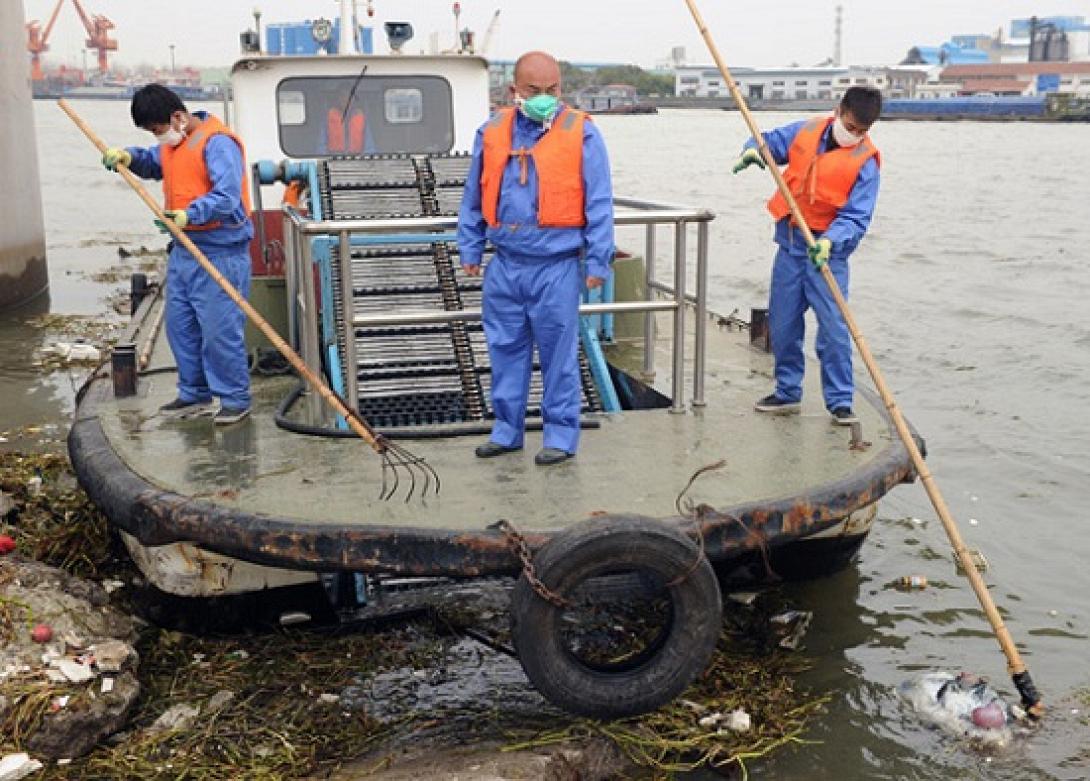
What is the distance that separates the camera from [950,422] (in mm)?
8992

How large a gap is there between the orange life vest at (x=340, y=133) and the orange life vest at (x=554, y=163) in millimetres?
3557

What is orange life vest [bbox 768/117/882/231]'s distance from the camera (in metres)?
4.88

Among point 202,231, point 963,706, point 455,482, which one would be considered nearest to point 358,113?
point 202,231

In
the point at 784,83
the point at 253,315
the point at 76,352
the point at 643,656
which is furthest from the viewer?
the point at 784,83

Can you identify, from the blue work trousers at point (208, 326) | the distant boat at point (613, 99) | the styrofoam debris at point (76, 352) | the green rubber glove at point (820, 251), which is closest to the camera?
the green rubber glove at point (820, 251)

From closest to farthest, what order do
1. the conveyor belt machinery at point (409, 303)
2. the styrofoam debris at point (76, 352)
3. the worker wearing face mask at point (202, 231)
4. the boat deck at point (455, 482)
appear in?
the boat deck at point (455, 482) → the worker wearing face mask at point (202, 231) → the conveyor belt machinery at point (409, 303) → the styrofoam debris at point (76, 352)

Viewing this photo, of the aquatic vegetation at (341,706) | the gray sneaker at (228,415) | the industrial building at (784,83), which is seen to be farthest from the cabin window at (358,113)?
the industrial building at (784,83)

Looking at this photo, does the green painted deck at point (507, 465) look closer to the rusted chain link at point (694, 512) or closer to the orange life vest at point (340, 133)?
the rusted chain link at point (694, 512)

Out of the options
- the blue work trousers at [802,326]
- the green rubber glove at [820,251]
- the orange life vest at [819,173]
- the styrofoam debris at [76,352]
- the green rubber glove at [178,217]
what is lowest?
the styrofoam debris at [76,352]

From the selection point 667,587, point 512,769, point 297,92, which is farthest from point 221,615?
point 297,92

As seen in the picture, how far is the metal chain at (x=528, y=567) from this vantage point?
3.76 meters

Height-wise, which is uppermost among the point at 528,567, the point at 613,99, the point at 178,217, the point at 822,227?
the point at 613,99

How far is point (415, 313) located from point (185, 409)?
120cm

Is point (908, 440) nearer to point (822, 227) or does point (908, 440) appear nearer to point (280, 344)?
point (822, 227)
